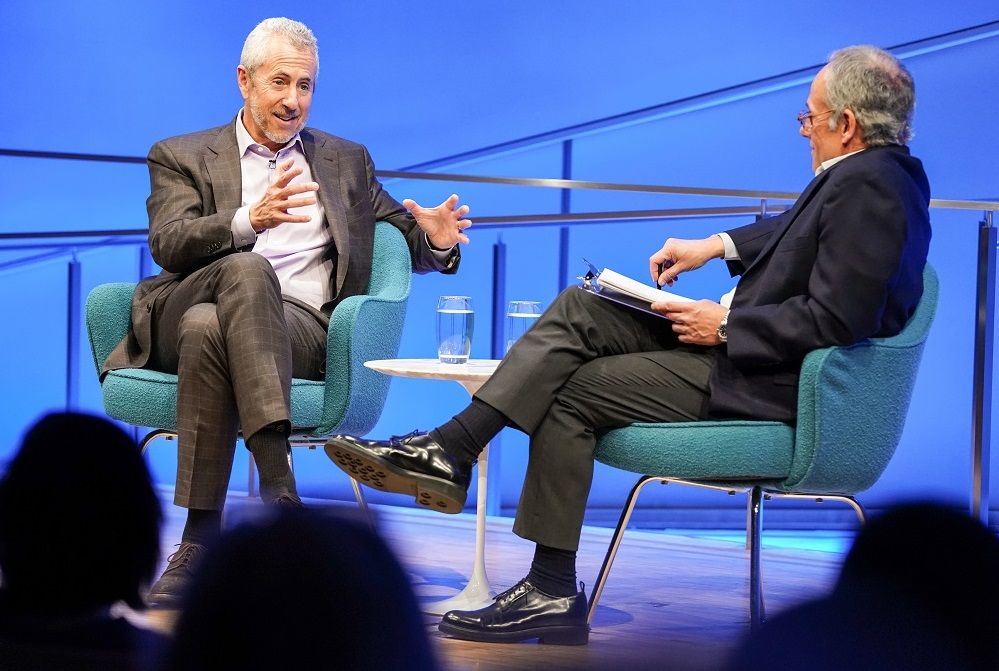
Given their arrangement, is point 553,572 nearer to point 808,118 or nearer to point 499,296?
point 808,118

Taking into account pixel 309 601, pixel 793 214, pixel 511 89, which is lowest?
pixel 309 601

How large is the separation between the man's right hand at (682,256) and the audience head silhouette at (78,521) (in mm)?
1372

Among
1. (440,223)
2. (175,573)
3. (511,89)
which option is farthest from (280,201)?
(511,89)

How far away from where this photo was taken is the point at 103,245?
3.60 metres

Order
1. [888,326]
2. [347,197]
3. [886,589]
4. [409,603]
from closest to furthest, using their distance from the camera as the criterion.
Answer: [409,603], [886,589], [888,326], [347,197]

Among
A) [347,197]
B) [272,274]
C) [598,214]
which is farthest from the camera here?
[598,214]

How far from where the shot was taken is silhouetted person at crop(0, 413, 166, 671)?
92 centimetres

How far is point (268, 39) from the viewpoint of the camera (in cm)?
259

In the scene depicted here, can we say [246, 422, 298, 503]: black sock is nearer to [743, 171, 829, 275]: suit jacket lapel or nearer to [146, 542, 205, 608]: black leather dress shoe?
[146, 542, 205, 608]: black leather dress shoe

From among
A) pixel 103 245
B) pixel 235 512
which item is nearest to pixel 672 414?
pixel 235 512

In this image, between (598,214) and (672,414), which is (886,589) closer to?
(672,414)

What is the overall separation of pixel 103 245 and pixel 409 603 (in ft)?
10.7

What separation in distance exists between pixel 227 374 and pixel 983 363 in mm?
1744

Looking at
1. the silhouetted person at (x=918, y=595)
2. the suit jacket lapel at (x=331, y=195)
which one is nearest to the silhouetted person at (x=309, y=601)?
the silhouetted person at (x=918, y=595)
